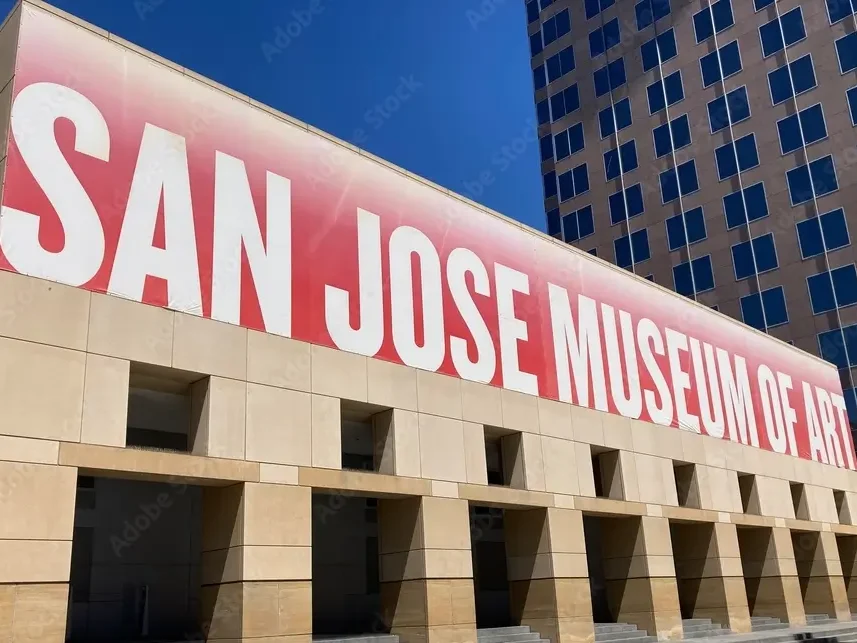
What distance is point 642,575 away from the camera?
25.7m

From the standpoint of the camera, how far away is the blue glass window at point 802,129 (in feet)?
167

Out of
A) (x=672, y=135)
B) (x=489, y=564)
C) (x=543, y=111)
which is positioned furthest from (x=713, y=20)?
(x=489, y=564)

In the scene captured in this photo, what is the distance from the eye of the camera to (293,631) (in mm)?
16484

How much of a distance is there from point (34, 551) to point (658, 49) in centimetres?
5798

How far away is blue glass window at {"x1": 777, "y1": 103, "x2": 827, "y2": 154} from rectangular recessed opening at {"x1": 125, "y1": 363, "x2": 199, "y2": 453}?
44.3 metres

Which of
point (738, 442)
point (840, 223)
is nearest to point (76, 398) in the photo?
point (738, 442)

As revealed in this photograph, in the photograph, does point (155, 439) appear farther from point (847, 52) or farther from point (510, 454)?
point (847, 52)

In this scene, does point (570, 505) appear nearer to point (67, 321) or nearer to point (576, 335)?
point (576, 335)

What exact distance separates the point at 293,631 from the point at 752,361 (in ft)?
83.4

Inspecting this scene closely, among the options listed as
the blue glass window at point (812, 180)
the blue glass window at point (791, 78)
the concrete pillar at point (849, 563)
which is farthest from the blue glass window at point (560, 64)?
the concrete pillar at point (849, 563)

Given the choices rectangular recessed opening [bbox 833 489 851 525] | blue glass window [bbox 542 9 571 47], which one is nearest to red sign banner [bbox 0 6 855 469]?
rectangular recessed opening [bbox 833 489 851 525]

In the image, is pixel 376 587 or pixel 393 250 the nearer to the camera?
pixel 393 250

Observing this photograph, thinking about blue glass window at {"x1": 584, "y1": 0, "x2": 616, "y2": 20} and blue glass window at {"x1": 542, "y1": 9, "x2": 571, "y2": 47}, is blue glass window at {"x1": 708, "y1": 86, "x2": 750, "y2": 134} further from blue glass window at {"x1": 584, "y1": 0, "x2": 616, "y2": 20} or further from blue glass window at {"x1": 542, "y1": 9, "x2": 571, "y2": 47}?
blue glass window at {"x1": 542, "y1": 9, "x2": 571, "y2": 47}

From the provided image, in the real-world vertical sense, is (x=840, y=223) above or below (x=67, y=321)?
above
